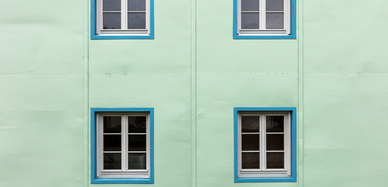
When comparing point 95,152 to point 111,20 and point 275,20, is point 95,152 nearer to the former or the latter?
point 111,20

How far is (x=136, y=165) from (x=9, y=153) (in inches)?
107

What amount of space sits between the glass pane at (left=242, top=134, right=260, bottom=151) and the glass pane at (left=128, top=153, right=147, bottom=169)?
2248 mm

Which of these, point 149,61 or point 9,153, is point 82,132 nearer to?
point 9,153

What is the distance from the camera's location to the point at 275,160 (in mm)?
6438

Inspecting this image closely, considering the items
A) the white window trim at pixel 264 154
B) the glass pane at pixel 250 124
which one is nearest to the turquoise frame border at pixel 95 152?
the white window trim at pixel 264 154

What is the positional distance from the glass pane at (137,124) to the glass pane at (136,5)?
2.42 meters

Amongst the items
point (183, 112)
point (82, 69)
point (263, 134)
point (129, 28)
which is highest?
point (129, 28)

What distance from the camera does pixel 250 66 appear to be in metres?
6.20

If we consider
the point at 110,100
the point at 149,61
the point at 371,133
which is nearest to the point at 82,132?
the point at 110,100

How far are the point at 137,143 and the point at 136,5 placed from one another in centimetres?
309

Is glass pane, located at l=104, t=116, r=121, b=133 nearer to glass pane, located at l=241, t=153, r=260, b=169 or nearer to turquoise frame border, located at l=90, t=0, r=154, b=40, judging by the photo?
turquoise frame border, located at l=90, t=0, r=154, b=40

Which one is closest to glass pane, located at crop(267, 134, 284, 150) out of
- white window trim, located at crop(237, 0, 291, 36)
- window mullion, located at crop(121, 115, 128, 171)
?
white window trim, located at crop(237, 0, 291, 36)

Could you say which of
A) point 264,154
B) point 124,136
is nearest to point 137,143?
point 124,136

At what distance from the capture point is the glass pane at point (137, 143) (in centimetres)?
639
